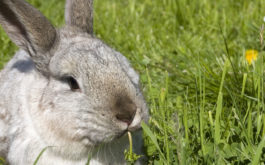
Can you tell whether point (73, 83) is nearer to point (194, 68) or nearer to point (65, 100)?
point (65, 100)

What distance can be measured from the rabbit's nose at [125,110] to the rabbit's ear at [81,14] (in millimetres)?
1145

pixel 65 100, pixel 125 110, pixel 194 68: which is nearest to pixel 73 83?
pixel 65 100

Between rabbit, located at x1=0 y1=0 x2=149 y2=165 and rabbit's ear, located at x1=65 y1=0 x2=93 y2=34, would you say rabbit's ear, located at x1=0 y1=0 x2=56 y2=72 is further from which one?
rabbit's ear, located at x1=65 y1=0 x2=93 y2=34

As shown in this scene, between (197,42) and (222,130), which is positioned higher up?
(197,42)

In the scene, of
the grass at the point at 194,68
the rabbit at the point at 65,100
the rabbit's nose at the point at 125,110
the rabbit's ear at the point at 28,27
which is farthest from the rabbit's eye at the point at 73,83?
the grass at the point at 194,68

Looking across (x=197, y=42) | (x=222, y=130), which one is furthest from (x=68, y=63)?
(x=197, y=42)

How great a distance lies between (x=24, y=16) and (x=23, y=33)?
0.61 ft

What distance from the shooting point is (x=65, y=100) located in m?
3.71

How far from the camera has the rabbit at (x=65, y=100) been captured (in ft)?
11.5

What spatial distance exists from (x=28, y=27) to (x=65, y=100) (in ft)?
2.07

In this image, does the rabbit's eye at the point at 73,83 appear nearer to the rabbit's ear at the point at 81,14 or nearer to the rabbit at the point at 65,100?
the rabbit at the point at 65,100

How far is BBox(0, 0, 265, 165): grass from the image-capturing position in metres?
3.69

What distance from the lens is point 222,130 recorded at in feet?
13.2

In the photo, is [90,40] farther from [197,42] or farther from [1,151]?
[197,42]
